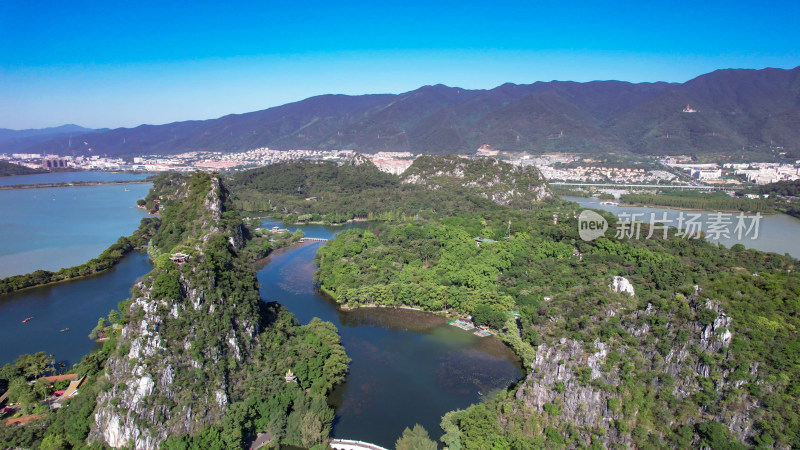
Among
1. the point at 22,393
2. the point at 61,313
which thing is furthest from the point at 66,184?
the point at 22,393

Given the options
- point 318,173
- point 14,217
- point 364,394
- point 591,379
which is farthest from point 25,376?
point 318,173

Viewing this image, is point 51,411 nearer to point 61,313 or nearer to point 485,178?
point 61,313

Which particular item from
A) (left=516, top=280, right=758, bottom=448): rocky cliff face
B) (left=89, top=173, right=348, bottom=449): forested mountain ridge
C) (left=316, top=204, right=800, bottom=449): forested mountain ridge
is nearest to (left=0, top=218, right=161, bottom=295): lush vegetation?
(left=89, top=173, right=348, bottom=449): forested mountain ridge

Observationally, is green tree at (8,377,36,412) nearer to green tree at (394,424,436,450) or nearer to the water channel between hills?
the water channel between hills

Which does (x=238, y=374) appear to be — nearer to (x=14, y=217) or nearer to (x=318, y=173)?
(x=14, y=217)

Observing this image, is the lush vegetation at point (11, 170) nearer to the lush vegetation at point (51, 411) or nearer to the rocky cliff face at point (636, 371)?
the lush vegetation at point (51, 411)

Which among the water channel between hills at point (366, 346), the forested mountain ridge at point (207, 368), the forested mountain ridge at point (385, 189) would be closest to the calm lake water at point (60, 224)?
the water channel between hills at point (366, 346)
